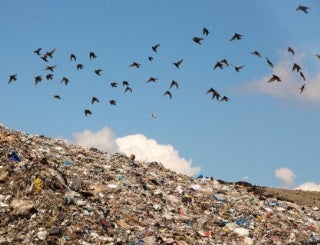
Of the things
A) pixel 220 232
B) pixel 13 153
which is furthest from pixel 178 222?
pixel 13 153

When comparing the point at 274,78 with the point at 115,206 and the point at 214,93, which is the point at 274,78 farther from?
the point at 115,206

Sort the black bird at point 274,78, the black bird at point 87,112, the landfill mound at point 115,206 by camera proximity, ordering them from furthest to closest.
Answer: the black bird at point 87,112 < the black bird at point 274,78 < the landfill mound at point 115,206

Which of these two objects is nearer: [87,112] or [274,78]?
[274,78]

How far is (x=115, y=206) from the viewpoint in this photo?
1062 centimetres

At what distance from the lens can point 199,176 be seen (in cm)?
1560

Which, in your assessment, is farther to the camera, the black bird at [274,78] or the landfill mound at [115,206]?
the black bird at [274,78]

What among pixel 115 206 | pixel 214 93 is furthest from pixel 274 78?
pixel 115 206

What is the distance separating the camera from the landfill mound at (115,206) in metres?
9.29

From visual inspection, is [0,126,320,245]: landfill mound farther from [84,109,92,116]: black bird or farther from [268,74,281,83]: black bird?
[268,74,281,83]: black bird

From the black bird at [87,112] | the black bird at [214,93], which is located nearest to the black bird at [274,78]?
the black bird at [214,93]

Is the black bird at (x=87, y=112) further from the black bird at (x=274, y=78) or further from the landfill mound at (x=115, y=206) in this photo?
the black bird at (x=274, y=78)

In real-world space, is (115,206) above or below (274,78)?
below

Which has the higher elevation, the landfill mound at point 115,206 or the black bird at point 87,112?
the black bird at point 87,112

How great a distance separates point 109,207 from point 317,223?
6.32 meters
